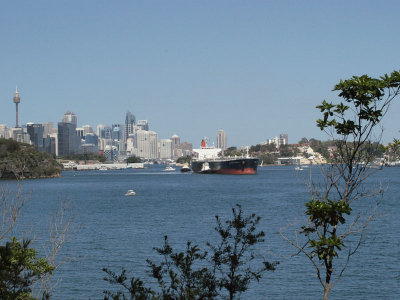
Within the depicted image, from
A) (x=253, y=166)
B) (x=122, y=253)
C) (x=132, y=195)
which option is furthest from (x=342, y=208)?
(x=253, y=166)

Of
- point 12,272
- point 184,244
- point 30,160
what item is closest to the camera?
point 12,272

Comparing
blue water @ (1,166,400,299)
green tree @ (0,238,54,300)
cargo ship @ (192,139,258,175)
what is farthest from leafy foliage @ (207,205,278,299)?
cargo ship @ (192,139,258,175)

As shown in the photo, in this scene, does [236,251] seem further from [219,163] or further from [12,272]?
[219,163]

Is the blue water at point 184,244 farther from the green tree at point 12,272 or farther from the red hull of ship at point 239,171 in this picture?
the red hull of ship at point 239,171

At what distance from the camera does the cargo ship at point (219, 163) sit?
148 metres

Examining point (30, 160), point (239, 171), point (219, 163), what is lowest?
point (239, 171)

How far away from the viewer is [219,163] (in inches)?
6014

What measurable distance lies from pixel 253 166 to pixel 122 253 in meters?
121

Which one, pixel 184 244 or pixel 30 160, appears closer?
pixel 184 244

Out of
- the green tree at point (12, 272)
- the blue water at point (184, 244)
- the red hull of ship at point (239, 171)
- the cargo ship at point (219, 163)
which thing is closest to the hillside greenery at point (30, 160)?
the cargo ship at point (219, 163)

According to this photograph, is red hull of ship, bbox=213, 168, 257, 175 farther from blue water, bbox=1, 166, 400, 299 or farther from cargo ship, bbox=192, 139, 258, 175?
blue water, bbox=1, 166, 400, 299

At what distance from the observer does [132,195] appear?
268 ft

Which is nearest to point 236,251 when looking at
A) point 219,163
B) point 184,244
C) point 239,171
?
point 184,244

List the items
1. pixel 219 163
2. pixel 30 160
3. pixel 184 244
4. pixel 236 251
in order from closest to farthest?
pixel 236 251, pixel 184 244, pixel 30 160, pixel 219 163
